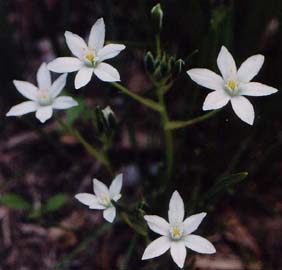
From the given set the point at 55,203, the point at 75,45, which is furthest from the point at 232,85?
the point at 55,203

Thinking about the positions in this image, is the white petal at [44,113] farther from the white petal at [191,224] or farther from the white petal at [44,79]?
the white petal at [191,224]

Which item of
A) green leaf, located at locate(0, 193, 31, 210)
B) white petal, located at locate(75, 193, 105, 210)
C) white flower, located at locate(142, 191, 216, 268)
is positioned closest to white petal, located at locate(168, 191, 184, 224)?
white flower, located at locate(142, 191, 216, 268)

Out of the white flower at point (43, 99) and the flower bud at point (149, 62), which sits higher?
the flower bud at point (149, 62)

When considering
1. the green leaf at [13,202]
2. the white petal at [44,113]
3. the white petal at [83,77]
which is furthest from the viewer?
the green leaf at [13,202]

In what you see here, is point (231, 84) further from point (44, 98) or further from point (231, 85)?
point (44, 98)

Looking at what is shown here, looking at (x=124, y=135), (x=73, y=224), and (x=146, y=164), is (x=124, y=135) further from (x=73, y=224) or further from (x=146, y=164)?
(x=73, y=224)

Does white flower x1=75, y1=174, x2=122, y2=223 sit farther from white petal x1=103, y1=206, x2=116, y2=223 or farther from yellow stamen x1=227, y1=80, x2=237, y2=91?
yellow stamen x1=227, y1=80, x2=237, y2=91

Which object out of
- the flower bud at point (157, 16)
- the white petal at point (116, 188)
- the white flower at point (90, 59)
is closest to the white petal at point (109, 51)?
the white flower at point (90, 59)

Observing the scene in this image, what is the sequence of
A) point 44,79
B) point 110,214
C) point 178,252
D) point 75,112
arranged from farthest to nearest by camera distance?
point 75,112
point 44,79
point 110,214
point 178,252
